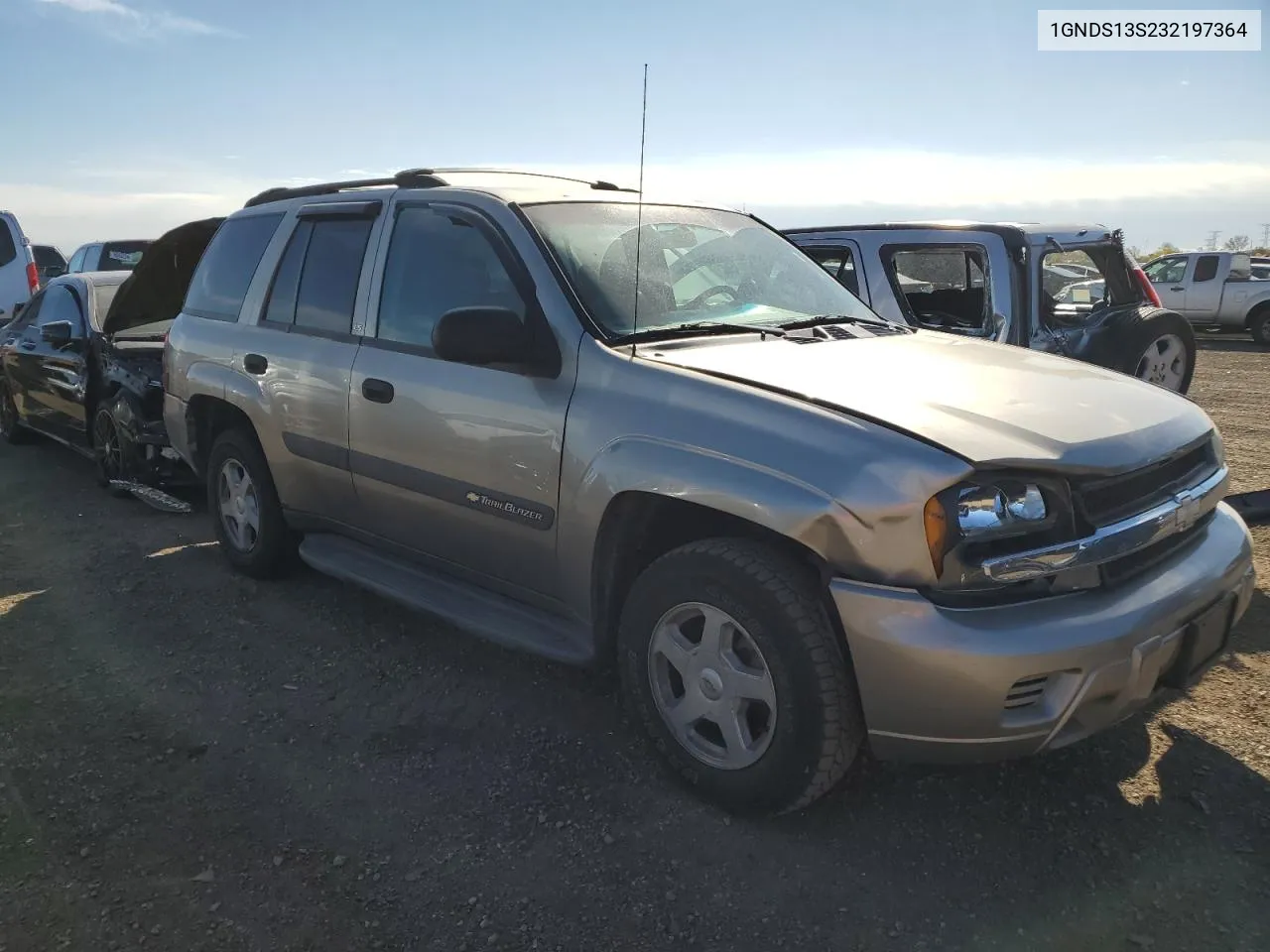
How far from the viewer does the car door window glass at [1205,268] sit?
16.9 m

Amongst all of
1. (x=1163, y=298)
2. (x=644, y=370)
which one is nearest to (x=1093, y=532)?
(x=644, y=370)

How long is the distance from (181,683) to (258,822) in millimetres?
1179

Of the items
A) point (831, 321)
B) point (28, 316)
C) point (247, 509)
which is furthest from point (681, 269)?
point (28, 316)

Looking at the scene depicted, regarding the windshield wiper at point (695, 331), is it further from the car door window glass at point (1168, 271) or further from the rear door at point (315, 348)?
the car door window glass at point (1168, 271)

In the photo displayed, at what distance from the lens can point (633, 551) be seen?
3.16 meters

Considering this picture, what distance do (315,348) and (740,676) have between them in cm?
246

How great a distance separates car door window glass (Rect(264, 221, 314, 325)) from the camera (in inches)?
178

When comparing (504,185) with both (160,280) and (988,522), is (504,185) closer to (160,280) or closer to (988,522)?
(988,522)

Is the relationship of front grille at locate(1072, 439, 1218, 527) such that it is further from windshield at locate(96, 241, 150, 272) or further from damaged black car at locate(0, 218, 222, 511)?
windshield at locate(96, 241, 150, 272)

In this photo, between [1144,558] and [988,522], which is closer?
[988,522]

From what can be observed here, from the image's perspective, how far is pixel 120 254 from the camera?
14.8m

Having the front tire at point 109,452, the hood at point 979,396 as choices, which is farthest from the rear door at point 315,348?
the front tire at point 109,452

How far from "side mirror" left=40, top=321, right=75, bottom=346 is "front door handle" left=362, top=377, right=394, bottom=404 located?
414 cm

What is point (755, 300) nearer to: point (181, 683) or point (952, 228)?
point (181, 683)
